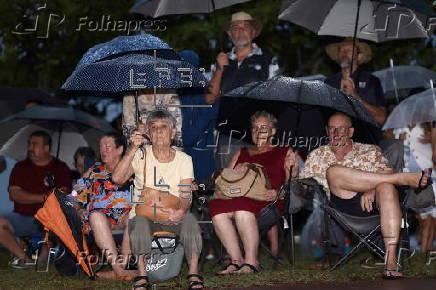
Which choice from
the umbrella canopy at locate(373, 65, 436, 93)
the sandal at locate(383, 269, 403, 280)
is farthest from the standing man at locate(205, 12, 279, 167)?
the umbrella canopy at locate(373, 65, 436, 93)

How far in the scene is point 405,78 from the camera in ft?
41.6

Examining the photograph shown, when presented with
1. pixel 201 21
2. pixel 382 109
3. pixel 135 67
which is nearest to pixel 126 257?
pixel 135 67

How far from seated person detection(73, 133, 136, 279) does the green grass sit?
11.2 inches

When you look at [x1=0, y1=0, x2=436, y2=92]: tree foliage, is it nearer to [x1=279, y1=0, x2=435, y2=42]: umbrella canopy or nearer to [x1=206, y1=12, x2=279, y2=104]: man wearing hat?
[x1=279, y1=0, x2=435, y2=42]: umbrella canopy

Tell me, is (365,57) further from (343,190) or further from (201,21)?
(201,21)

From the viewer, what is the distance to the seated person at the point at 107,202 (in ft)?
28.5

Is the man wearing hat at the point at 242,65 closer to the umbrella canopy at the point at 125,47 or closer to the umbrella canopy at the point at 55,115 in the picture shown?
the umbrella canopy at the point at 125,47

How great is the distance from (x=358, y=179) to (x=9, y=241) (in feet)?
12.8

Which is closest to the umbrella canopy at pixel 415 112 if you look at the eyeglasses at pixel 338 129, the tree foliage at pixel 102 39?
the eyeglasses at pixel 338 129

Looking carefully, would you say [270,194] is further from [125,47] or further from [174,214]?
[125,47]

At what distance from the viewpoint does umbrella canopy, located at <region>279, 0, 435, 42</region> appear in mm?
10758

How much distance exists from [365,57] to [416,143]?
1.07 m

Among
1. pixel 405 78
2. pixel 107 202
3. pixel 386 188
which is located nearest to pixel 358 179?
pixel 386 188

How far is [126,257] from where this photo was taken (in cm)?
878
